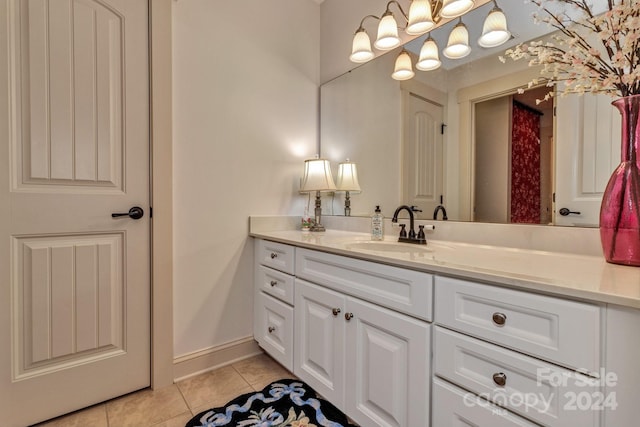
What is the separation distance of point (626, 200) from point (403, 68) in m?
1.24

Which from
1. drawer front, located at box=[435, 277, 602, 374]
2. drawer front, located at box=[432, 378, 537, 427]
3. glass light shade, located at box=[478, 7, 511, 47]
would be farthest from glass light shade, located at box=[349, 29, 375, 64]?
drawer front, located at box=[432, 378, 537, 427]

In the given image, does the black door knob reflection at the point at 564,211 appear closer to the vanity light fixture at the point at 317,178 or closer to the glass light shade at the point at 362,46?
the vanity light fixture at the point at 317,178

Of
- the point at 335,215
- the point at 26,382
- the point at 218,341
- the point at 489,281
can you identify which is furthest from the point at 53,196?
the point at 489,281

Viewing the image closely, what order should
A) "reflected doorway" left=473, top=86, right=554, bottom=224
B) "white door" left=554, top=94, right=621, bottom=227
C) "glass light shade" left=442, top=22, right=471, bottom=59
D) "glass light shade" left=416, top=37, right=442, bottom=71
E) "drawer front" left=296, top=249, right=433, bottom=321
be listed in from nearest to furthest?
"drawer front" left=296, top=249, right=433, bottom=321 < "white door" left=554, top=94, right=621, bottom=227 < "reflected doorway" left=473, top=86, right=554, bottom=224 < "glass light shade" left=442, top=22, right=471, bottom=59 < "glass light shade" left=416, top=37, right=442, bottom=71

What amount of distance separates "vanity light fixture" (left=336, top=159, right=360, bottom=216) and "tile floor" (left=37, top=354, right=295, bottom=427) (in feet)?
3.64

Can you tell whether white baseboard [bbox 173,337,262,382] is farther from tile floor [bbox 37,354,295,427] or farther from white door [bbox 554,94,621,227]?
white door [bbox 554,94,621,227]

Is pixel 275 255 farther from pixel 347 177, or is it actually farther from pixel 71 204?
pixel 71 204

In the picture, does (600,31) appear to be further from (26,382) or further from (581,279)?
(26,382)

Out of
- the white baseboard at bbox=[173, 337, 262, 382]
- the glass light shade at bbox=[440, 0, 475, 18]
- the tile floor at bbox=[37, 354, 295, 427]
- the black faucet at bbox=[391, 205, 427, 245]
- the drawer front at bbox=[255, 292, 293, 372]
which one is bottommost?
the tile floor at bbox=[37, 354, 295, 427]

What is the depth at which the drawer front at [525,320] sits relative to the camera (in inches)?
25.8

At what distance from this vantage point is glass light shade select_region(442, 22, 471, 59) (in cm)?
146

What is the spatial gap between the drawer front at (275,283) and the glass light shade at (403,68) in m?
1.27

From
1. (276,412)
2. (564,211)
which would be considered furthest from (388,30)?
(276,412)

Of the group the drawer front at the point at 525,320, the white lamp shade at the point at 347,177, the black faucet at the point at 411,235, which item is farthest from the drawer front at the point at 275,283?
the drawer front at the point at 525,320
